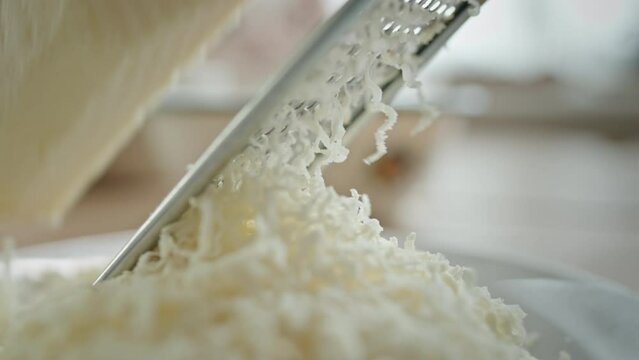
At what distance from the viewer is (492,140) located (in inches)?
54.3

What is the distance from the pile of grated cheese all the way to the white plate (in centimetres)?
3

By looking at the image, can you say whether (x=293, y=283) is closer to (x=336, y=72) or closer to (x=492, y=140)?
(x=336, y=72)

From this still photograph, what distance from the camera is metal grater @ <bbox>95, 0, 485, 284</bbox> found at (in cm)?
22

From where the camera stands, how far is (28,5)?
11.8 inches

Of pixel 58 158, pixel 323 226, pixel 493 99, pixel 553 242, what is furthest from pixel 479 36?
pixel 323 226

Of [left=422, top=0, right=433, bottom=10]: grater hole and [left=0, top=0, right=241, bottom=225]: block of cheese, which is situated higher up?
[left=0, top=0, right=241, bottom=225]: block of cheese

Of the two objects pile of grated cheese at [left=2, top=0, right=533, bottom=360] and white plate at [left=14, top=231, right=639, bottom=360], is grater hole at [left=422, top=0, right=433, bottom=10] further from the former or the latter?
white plate at [left=14, top=231, right=639, bottom=360]

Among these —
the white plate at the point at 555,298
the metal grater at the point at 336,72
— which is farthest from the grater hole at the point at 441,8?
the white plate at the point at 555,298

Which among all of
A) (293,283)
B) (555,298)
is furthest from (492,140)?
(293,283)

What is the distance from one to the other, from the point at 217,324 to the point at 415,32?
4.5 inches

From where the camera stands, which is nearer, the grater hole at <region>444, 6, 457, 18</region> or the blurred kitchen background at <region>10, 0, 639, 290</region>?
the grater hole at <region>444, 6, 457, 18</region>

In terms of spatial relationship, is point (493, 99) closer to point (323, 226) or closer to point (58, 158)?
point (58, 158)

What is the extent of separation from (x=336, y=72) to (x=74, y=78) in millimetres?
160

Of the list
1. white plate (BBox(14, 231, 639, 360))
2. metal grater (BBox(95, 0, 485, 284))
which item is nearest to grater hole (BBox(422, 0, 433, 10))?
metal grater (BBox(95, 0, 485, 284))
